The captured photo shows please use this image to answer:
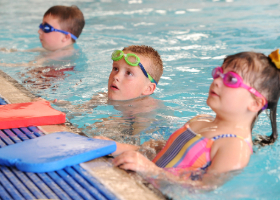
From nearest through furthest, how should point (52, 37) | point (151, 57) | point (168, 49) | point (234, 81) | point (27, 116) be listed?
point (234, 81)
point (27, 116)
point (151, 57)
point (52, 37)
point (168, 49)

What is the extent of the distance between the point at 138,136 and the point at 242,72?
1.28m

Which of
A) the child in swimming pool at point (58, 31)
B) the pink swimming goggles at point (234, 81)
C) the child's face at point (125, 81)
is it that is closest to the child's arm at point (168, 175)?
the pink swimming goggles at point (234, 81)

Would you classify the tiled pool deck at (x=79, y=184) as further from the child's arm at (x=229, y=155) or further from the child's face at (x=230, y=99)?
the child's face at (x=230, y=99)

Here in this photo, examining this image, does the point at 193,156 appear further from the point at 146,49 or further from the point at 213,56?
the point at 213,56

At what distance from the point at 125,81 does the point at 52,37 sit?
9.76 feet

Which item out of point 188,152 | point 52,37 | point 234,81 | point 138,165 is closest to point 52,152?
point 138,165

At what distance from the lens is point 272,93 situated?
7.59ft

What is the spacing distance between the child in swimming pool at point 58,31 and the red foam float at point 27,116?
2.98m

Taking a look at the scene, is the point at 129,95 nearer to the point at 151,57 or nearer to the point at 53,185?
the point at 151,57

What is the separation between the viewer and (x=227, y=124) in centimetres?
234

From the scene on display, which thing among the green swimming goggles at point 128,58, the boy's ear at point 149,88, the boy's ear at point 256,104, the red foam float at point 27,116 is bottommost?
the boy's ear at point 149,88

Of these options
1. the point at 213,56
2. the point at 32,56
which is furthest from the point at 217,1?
the point at 32,56

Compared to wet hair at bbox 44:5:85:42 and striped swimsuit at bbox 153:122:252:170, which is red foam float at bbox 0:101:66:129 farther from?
wet hair at bbox 44:5:85:42

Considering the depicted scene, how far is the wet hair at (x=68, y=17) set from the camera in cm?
626
